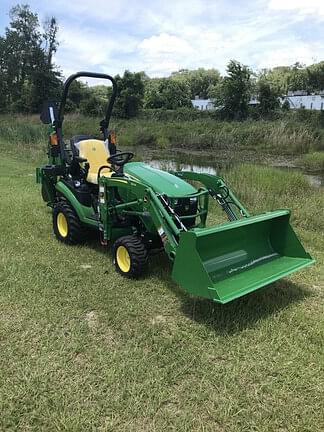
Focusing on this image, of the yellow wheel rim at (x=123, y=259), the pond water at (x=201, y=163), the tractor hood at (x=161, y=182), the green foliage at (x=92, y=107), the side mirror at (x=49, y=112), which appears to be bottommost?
the pond water at (x=201, y=163)

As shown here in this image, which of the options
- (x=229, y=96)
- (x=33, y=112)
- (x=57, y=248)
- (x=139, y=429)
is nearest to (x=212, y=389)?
(x=139, y=429)

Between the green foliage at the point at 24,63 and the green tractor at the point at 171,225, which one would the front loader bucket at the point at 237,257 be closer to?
the green tractor at the point at 171,225

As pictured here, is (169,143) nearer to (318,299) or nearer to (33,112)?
(33,112)

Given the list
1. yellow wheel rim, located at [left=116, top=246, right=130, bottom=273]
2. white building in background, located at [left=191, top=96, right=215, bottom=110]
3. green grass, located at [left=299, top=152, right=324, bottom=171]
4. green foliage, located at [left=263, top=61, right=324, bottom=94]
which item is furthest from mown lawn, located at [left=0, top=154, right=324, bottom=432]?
green foliage, located at [left=263, top=61, right=324, bottom=94]

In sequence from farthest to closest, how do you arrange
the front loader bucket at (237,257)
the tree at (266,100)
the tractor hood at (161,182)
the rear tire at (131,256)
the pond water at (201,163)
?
1. the tree at (266,100)
2. the pond water at (201,163)
3. the tractor hood at (161,182)
4. the rear tire at (131,256)
5. the front loader bucket at (237,257)

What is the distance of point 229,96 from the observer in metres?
31.8

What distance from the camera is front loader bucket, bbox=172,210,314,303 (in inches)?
131

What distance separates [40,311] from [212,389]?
1.59 m

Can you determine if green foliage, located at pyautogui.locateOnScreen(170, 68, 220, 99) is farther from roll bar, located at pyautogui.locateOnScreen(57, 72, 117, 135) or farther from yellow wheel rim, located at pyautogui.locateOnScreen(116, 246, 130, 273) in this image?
yellow wheel rim, located at pyautogui.locateOnScreen(116, 246, 130, 273)

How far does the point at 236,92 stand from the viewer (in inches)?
1242

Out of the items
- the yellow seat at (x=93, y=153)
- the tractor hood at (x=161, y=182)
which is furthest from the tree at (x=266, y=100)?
the tractor hood at (x=161, y=182)

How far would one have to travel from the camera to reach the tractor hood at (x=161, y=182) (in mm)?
4152

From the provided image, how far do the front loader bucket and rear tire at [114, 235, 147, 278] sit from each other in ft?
2.11

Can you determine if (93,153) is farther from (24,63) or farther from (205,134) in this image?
(24,63)
